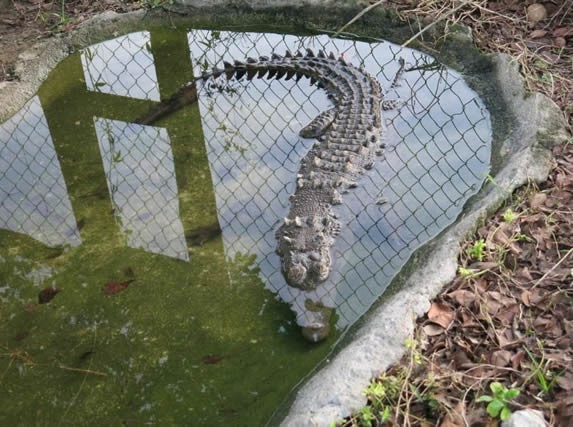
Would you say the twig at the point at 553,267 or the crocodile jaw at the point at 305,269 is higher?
the crocodile jaw at the point at 305,269

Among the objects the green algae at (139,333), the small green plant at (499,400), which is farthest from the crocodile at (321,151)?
the small green plant at (499,400)

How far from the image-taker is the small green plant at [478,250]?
2578 mm

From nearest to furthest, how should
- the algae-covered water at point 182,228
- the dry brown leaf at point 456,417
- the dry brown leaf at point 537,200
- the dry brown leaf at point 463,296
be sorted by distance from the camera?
the dry brown leaf at point 456,417, the dry brown leaf at point 463,296, the algae-covered water at point 182,228, the dry brown leaf at point 537,200

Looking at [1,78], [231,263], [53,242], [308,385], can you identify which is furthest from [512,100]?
[1,78]

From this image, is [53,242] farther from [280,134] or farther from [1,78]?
[1,78]

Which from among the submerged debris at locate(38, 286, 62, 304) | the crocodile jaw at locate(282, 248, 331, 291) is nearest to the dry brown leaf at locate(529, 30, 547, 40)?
the crocodile jaw at locate(282, 248, 331, 291)

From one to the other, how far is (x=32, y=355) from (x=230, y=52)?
3.34 metres

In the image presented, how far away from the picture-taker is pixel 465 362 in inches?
84.7

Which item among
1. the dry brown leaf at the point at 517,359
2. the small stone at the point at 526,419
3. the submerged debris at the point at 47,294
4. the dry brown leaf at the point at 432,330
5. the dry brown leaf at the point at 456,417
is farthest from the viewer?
the submerged debris at the point at 47,294

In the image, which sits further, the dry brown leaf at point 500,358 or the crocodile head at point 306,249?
the crocodile head at point 306,249

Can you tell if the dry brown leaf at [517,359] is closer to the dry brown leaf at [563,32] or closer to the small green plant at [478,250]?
the small green plant at [478,250]

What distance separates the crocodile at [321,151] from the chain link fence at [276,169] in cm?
7

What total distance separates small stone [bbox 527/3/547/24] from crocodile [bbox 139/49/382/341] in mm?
1235

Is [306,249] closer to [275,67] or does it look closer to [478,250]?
[478,250]
